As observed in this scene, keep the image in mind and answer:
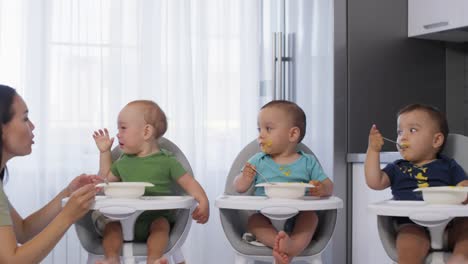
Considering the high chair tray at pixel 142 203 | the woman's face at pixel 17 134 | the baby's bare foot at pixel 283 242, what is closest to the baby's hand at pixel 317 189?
the baby's bare foot at pixel 283 242

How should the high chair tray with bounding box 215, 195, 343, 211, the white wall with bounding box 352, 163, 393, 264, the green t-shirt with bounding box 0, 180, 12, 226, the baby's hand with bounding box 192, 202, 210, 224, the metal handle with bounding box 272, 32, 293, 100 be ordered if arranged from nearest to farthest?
1. the green t-shirt with bounding box 0, 180, 12, 226
2. the high chair tray with bounding box 215, 195, 343, 211
3. the baby's hand with bounding box 192, 202, 210, 224
4. the white wall with bounding box 352, 163, 393, 264
5. the metal handle with bounding box 272, 32, 293, 100

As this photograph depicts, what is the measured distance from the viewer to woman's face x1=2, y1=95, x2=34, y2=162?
200 cm

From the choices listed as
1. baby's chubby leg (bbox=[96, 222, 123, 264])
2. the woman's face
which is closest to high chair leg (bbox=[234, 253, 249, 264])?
baby's chubby leg (bbox=[96, 222, 123, 264])

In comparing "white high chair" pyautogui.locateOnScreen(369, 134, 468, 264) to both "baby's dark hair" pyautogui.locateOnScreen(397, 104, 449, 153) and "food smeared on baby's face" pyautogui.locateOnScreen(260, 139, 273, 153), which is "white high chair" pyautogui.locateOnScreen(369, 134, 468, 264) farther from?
"food smeared on baby's face" pyautogui.locateOnScreen(260, 139, 273, 153)

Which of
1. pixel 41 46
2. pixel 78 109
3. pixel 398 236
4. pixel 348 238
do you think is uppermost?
A: pixel 41 46

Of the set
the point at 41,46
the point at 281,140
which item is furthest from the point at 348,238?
the point at 41,46

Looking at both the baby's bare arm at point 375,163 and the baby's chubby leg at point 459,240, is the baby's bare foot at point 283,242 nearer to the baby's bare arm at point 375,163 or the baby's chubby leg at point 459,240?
the baby's bare arm at point 375,163

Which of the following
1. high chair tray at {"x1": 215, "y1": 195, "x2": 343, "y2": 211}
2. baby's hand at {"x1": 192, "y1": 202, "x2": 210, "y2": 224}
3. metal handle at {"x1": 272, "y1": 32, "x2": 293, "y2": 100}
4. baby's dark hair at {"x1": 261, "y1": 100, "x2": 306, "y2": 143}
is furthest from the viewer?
metal handle at {"x1": 272, "y1": 32, "x2": 293, "y2": 100}

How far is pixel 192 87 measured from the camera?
3.24 m

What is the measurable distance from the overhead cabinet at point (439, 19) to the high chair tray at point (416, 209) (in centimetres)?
128

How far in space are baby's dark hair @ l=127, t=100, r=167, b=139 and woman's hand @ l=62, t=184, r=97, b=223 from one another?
543mm

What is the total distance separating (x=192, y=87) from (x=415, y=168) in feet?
4.07

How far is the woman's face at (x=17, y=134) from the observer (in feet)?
6.57

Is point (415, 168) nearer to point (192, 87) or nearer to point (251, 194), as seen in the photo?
point (251, 194)
